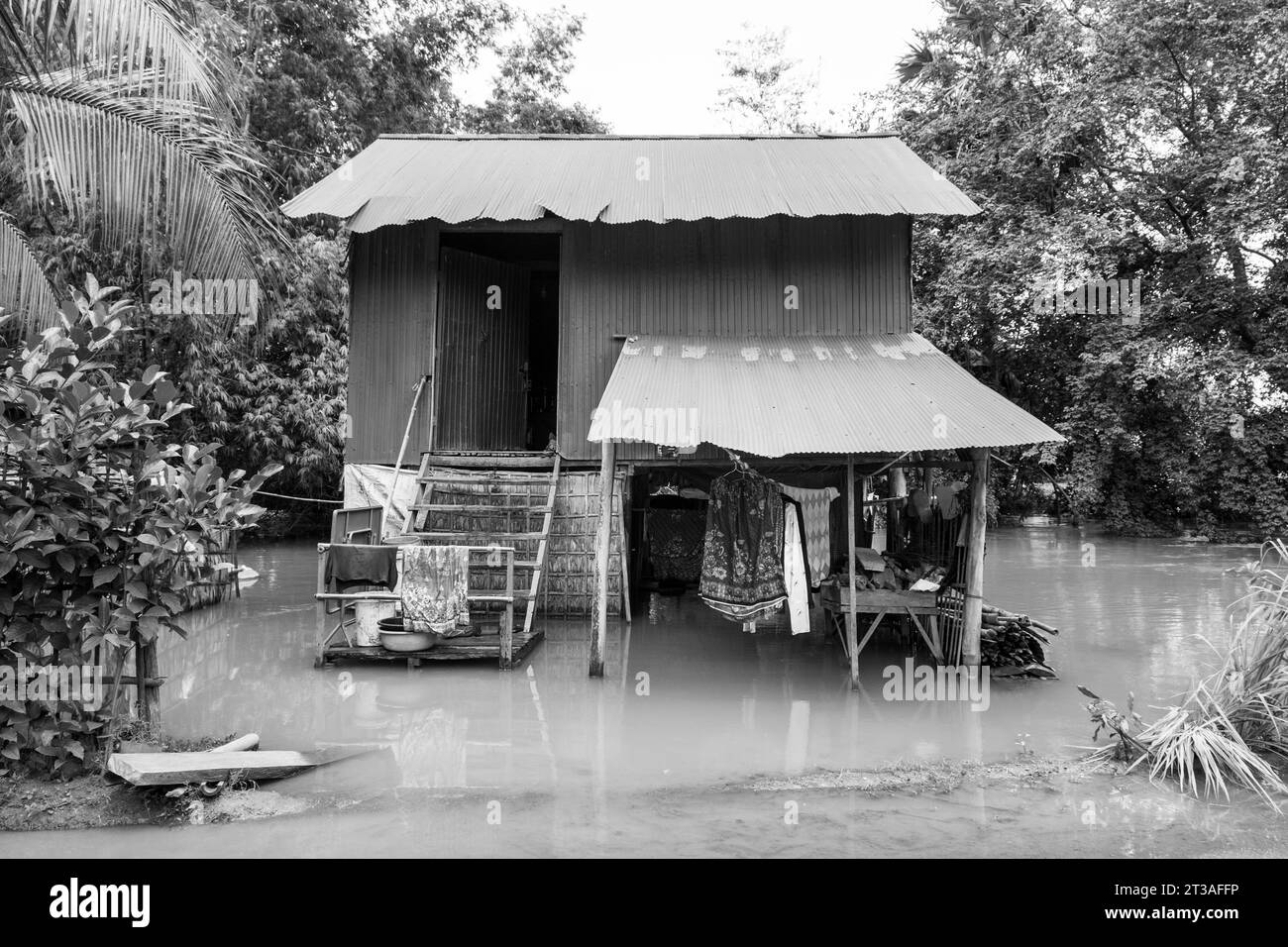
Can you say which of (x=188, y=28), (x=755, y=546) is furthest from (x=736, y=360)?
(x=188, y=28)

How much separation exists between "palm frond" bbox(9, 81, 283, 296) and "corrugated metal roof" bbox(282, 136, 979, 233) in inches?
124

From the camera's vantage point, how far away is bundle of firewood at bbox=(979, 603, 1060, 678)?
8.88 metres

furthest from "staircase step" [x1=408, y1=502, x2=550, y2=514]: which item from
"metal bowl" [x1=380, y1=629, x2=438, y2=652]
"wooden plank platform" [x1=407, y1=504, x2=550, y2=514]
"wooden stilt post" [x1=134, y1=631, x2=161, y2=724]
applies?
"wooden stilt post" [x1=134, y1=631, x2=161, y2=724]

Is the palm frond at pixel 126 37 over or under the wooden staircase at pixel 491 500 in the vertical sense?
over

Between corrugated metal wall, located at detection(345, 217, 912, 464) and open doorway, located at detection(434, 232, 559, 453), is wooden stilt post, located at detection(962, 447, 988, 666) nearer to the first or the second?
corrugated metal wall, located at detection(345, 217, 912, 464)

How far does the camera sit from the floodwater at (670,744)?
500cm

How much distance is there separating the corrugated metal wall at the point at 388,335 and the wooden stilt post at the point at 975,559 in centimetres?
696

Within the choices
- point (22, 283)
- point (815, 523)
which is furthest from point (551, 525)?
point (22, 283)

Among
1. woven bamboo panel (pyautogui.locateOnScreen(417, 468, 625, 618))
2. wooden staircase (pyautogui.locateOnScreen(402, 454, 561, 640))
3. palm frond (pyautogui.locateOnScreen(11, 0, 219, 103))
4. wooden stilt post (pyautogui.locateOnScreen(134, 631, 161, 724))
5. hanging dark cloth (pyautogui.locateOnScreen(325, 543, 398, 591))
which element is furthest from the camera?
woven bamboo panel (pyautogui.locateOnScreen(417, 468, 625, 618))

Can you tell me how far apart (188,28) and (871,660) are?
8.84 metres

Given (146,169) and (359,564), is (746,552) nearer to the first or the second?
(359,564)

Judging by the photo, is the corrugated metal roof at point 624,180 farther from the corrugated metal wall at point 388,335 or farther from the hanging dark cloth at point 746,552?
the hanging dark cloth at point 746,552

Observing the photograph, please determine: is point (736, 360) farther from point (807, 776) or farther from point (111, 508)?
point (111, 508)

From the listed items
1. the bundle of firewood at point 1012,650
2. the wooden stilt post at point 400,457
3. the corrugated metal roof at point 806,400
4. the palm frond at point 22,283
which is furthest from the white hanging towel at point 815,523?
the palm frond at point 22,283
